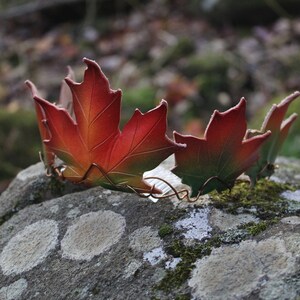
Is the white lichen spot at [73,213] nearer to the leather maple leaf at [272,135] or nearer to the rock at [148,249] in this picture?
the rock at [148,249]

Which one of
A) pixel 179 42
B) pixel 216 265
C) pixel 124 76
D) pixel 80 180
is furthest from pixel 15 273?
pixel 179 42

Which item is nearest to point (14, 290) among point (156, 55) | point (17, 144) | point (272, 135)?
point (272, 135)

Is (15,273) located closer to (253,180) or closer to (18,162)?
(253,180)

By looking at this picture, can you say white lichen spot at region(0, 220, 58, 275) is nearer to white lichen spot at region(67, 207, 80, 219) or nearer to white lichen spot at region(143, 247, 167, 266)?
white lichen spot at region(67, 207, 80, 219)


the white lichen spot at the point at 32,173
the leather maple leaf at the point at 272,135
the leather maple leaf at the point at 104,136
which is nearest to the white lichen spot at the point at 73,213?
the leather maple leaf at the point at 104,136

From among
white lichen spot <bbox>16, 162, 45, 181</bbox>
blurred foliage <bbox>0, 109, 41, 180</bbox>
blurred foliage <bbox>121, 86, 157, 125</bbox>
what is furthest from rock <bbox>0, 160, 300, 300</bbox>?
blurred foliage <bbox>121, 86, 157, 125</bbox>
